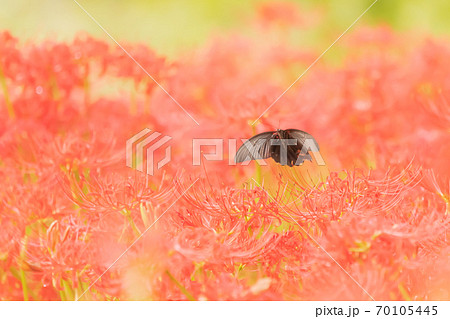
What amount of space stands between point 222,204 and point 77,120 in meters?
0.28

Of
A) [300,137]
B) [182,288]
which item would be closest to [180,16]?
[300,137]

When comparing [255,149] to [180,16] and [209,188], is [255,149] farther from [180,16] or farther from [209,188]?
[180,16]

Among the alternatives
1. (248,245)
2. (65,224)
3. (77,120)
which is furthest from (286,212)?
(77,120)

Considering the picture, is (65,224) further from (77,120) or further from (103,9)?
(103,9)

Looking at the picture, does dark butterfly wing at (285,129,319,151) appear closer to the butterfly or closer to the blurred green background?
the butterfly

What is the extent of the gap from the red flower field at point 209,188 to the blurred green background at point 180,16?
1.50ft

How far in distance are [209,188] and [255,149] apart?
0.08 m

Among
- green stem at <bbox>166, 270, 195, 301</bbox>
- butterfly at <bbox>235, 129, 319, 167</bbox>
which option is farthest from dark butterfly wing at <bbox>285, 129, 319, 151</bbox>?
green stem at <bbox>166, 270, 195, 301</bbox>

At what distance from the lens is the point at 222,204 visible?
18.0 inches

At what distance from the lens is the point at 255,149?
0.54 metres

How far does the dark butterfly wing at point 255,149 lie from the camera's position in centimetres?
53

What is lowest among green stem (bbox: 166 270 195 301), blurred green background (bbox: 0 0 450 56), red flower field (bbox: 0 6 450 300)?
green stem (bbox: 166 270 195 301)

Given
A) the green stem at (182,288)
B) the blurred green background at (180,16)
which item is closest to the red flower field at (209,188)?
the green stem at (182,288)

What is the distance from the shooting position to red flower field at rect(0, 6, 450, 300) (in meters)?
0.42
